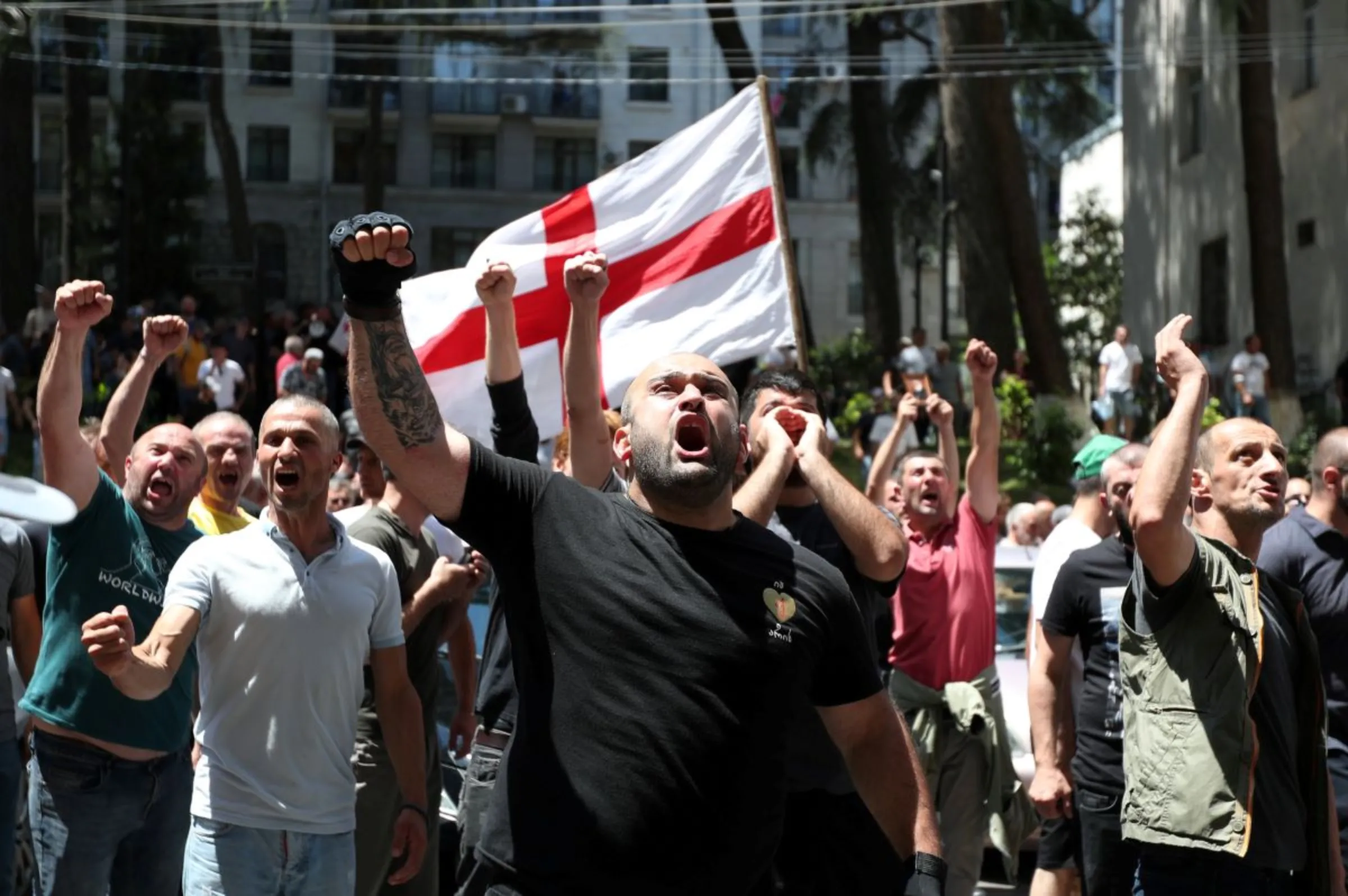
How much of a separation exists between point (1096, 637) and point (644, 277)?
2.95 m

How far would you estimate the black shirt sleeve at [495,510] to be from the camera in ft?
13.0

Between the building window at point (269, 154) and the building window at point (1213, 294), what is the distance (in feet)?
113

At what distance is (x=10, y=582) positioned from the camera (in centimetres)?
623

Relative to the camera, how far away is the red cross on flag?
26.4ft

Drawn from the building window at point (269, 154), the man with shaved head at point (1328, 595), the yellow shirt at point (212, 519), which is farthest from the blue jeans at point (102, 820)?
the building window at point (269, 154)

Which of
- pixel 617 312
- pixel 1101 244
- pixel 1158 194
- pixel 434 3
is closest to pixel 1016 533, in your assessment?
pixel 617 312

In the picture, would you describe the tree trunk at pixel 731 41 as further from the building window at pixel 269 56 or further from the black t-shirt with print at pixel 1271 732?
the black t-shirt with print at pixel 1271 732

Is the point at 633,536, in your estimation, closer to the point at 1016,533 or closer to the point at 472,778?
the point at 472,778

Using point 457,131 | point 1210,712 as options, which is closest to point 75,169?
point 457,131

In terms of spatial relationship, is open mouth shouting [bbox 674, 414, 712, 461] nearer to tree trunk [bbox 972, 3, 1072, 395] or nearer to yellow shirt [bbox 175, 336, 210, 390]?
yellow shirt [bbox 175, 336, 210, 390]

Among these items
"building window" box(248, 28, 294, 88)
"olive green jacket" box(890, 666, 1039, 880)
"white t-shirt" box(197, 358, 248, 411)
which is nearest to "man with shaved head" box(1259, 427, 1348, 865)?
"olive green jacket" box(890, 666, 1039, 880)

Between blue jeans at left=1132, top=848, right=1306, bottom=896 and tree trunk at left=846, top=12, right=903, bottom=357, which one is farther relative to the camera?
tree trunk at left=846, top=12, right=903, bottom=357

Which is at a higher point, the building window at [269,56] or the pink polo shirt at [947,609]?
the building window at [269,56]

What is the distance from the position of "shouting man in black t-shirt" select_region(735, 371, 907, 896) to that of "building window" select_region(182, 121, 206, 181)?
148 feet
